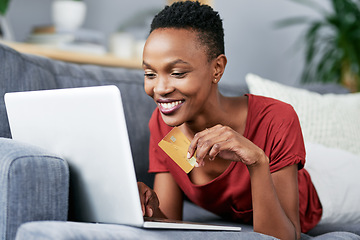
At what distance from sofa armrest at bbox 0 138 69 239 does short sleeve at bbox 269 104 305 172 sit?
1.72ft

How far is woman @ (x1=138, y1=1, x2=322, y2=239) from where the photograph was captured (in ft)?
3.09

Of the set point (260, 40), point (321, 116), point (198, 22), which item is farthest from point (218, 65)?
point (260, 40)

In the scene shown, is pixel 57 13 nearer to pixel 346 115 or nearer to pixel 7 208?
pixel 346 115

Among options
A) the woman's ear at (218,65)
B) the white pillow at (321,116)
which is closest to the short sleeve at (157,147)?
the woman's ear at (218,65)

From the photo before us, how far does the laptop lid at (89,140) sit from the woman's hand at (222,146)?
0.17 metres

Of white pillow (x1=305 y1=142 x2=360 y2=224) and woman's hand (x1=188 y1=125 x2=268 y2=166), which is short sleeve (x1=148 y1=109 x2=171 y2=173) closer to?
woman's hand (x1=188 y1=125 x2=268 y2=166)

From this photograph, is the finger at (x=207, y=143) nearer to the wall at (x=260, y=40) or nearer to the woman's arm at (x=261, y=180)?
the woman's arm at (x=261, y=180)

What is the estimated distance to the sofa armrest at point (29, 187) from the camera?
768 mm

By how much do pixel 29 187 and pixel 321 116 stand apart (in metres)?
1.31

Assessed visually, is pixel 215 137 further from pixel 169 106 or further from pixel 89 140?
pixel 89 140

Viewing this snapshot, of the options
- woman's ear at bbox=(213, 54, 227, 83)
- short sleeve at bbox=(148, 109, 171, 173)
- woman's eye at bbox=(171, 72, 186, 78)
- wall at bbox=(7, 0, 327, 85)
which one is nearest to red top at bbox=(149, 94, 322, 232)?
short sleeve at bbox=(148, 109, 171, 173)

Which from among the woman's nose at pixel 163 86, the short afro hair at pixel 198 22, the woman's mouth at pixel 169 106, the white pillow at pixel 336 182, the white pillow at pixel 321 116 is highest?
the short afro hair at pixel 198 22

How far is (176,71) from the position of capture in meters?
0.94

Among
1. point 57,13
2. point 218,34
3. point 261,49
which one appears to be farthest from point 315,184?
point 261,49
